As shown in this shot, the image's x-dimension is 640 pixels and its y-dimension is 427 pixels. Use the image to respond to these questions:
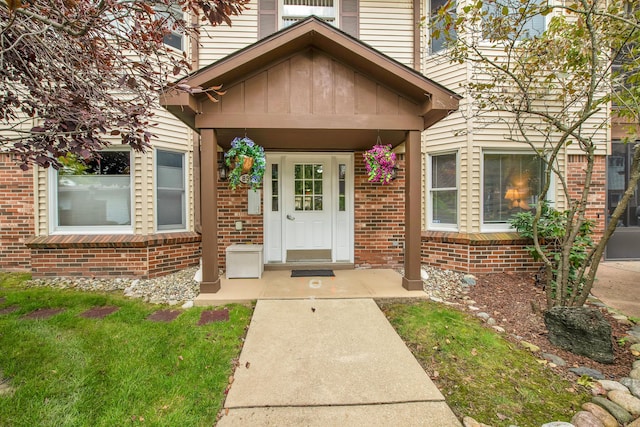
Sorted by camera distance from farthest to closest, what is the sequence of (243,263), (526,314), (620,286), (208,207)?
(243,263)
(620,286)
(208,207)
(526,314)

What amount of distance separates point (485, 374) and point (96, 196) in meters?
6.21

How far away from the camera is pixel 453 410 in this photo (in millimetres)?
1962

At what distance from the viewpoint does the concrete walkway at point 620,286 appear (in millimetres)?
3775

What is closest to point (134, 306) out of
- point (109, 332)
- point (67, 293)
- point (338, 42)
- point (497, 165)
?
point (109, 332)

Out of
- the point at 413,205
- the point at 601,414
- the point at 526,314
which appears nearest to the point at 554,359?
the point at 601,414

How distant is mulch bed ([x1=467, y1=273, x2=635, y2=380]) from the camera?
2580 mm

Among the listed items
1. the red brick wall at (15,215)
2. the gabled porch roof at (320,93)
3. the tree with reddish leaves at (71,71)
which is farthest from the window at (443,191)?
the red brick wall at (15,215)

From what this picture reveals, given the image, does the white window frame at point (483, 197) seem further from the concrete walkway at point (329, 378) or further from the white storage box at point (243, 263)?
the white storage box at point (243, 263)

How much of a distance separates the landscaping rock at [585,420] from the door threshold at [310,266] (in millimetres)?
3738

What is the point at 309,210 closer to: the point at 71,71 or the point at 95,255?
the point at 95,255

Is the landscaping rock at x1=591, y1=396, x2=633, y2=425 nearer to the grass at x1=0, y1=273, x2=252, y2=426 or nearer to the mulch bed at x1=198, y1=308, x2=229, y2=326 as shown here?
the grass at x1=0, y1=273, x2=252, y2=426

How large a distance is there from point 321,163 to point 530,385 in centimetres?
445

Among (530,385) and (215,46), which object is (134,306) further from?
(215,46)

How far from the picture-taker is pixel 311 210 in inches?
221
